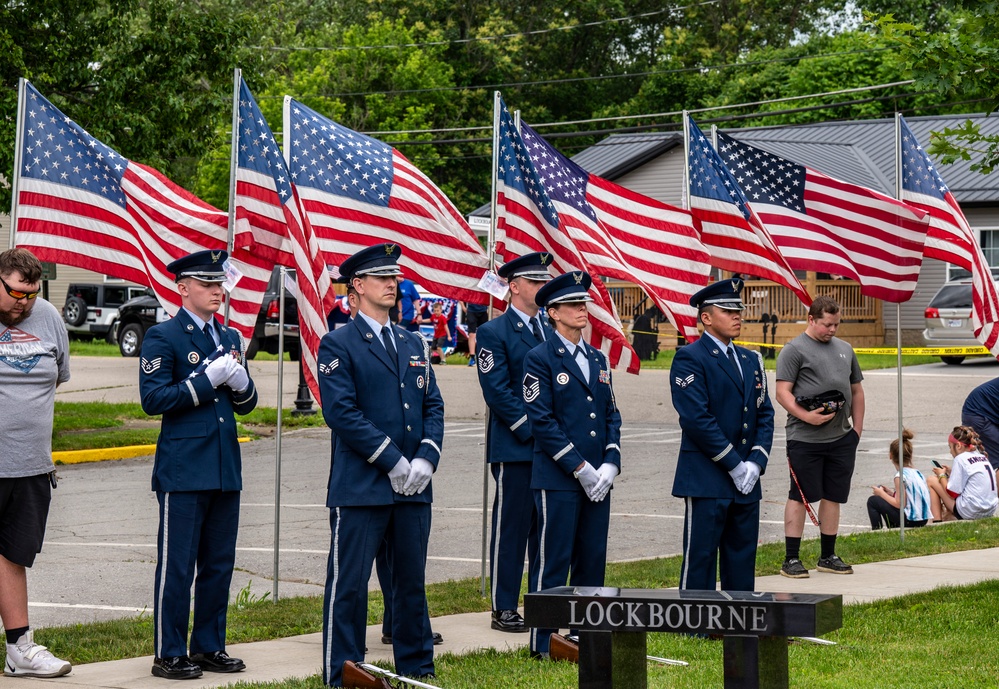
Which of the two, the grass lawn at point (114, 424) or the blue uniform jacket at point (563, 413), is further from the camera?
the grass lawn at point (114, 424)

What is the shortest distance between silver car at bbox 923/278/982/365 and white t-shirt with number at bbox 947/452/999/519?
16.9 meters

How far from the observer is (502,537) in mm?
8398

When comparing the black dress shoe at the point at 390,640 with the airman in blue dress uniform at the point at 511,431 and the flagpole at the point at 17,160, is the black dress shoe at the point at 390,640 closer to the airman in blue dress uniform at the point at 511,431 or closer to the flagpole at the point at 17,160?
the airman in blue dress uniform at the point at 511,431

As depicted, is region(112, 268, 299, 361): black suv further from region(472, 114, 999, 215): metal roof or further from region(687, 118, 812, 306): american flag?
region(687, 118, 812, 306): american flag

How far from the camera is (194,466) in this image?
23.8 feet

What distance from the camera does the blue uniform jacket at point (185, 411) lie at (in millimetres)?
7195

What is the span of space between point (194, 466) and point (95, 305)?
123 feet

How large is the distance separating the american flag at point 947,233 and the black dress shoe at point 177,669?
736 centimetres

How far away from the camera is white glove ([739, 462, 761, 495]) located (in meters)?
8.05

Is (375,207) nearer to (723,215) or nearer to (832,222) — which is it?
(723,215)

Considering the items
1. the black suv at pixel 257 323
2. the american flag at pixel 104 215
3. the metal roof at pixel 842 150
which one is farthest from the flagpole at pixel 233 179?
the metal roof at pixel 842 150

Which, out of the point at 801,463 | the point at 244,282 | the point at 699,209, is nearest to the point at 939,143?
the point at 699,209

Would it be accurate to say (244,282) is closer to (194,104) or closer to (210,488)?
(210,488)

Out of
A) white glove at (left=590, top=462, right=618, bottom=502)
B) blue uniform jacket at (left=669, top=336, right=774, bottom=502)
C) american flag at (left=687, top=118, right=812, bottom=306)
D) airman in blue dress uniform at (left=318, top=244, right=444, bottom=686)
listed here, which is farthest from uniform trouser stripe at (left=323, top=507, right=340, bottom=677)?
american flag at (left=687, top=118, right=812, bottom=306)
